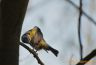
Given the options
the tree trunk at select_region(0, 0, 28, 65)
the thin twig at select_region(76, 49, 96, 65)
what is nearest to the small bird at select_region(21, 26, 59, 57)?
the tree trunk at select_region(0, 0, 28, 65)

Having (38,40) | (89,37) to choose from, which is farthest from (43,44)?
(89,37)

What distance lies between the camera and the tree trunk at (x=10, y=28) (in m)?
0.91

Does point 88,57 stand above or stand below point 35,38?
above

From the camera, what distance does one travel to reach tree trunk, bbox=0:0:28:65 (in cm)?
91

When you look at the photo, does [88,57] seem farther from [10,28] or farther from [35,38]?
[35,38]

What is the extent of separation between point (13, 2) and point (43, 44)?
0.41 meters

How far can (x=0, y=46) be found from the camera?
957 millimetres

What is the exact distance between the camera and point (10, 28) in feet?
3.03

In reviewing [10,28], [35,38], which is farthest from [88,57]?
[35,38]

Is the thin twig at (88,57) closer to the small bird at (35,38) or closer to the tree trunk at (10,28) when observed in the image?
the tree trunk at (10,28)

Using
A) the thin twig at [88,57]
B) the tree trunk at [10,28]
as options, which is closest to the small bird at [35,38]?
the tree trunk at [10,28]

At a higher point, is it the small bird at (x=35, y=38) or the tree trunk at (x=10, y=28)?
the tree trunk at (x=10, y=28)

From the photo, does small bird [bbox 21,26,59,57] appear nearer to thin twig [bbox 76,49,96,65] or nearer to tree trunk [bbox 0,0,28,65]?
tree trunk [bbox 0,0,28,65]

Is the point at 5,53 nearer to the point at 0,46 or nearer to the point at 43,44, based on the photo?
the point at 0,46
